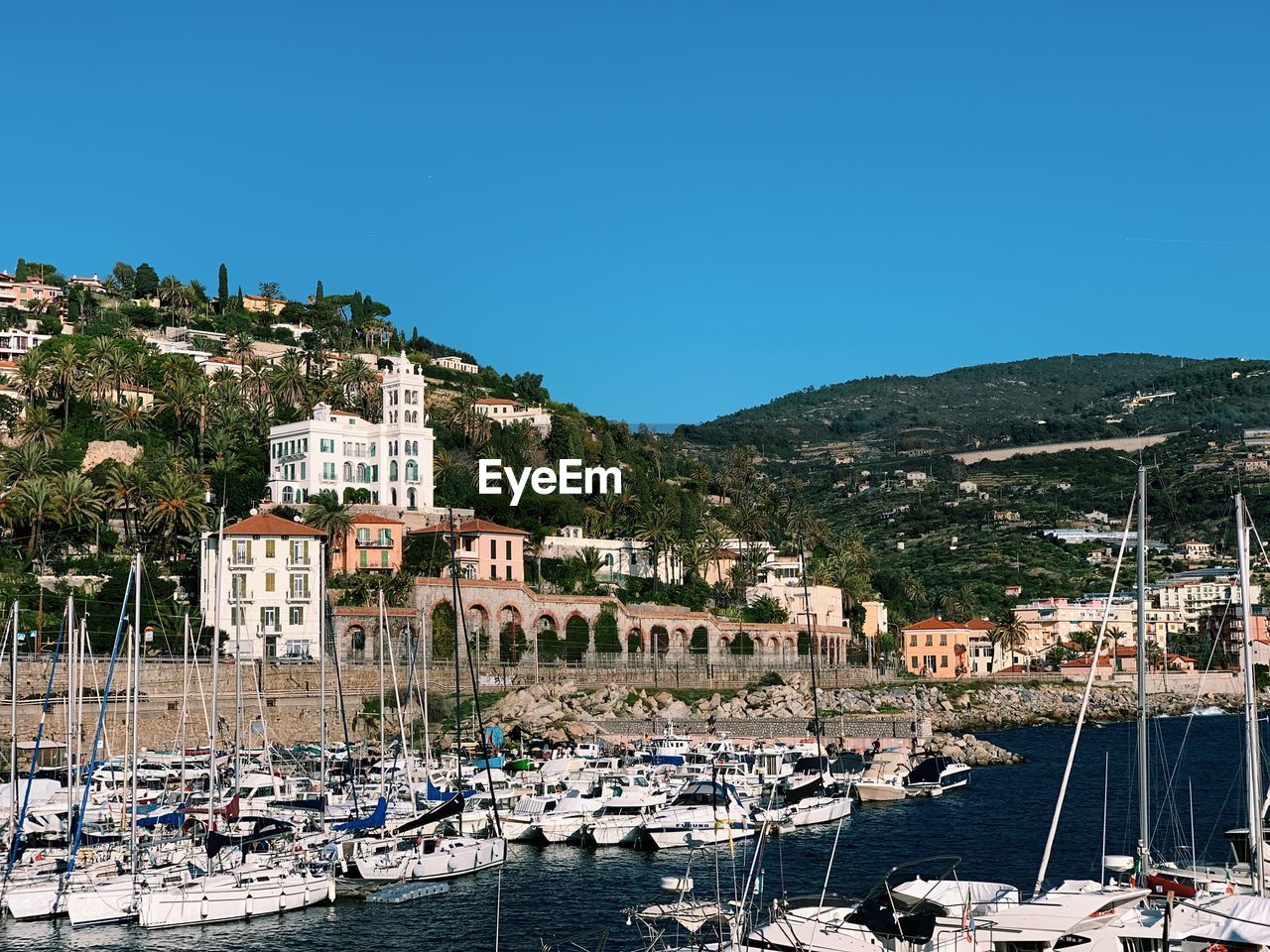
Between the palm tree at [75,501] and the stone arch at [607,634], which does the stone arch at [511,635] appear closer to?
the stone arch at [607,634]

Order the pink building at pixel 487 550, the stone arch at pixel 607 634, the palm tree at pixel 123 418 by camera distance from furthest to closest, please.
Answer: the palm tree at pixel 123 418 → the pink building at pixel 487 550 → the stone arch at pixel 607 634

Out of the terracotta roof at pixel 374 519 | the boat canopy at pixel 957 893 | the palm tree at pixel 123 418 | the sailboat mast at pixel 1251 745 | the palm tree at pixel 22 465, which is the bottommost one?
the boat canopy at pixel 957 893

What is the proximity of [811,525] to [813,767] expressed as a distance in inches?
3343

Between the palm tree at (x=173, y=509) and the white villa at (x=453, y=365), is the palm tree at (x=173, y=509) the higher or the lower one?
the lower one

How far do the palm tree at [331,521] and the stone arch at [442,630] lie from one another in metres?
9.32

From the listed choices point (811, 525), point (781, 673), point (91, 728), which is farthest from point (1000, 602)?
point (91, 728)

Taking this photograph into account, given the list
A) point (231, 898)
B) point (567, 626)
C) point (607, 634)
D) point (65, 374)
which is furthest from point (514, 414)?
point (231, 898)

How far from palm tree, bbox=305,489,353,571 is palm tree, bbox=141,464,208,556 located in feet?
23.6

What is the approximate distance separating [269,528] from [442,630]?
1224cm

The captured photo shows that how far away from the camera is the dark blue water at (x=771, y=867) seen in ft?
145

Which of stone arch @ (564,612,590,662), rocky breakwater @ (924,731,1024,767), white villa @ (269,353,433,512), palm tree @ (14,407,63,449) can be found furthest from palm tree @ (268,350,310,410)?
rocky breakwater @ (924,731,1024,767)

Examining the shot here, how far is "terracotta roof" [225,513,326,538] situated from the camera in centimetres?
9869

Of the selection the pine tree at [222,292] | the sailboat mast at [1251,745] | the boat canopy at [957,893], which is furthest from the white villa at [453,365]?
the boat canopy at [957,893]

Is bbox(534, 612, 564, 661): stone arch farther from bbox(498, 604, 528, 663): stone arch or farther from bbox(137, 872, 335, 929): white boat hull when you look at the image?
bbox(137, 872, 335, 929): white boat hull
